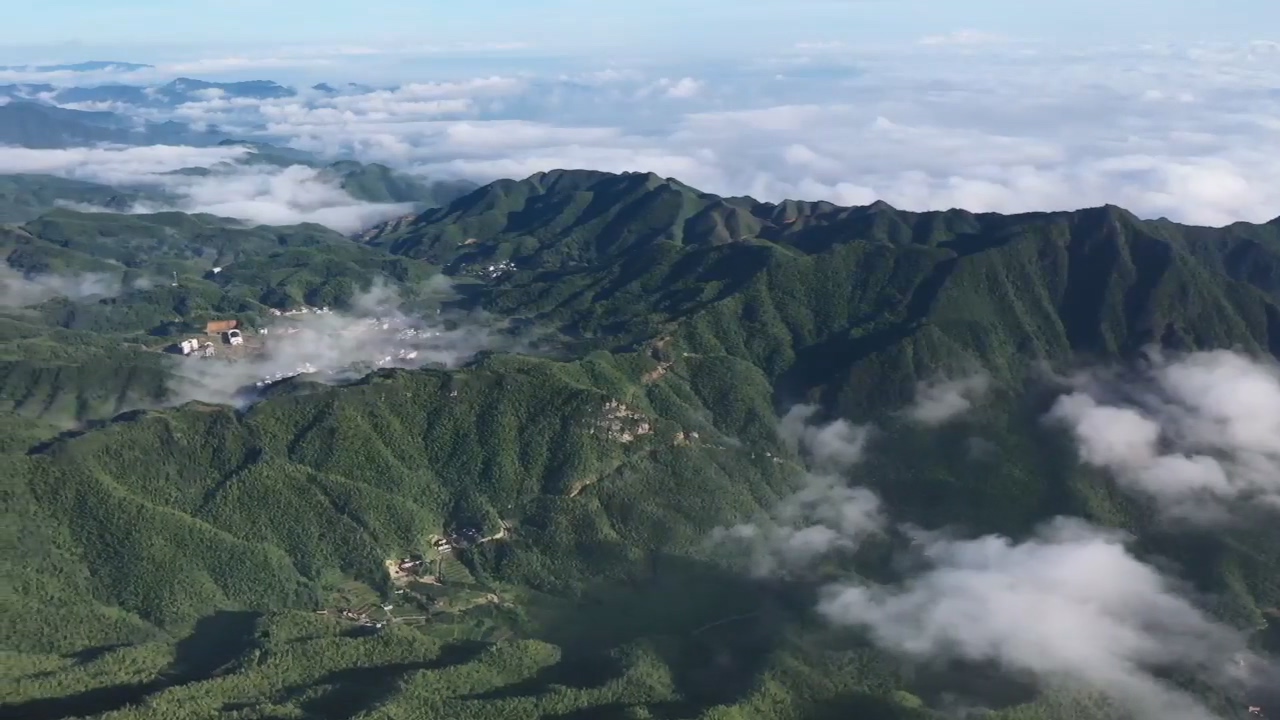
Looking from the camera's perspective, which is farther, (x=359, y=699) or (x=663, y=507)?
(x=663, y=507)

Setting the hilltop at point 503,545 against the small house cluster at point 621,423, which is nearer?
the hilltop at point 503,545

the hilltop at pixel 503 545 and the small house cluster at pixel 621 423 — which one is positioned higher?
the small house cluster at pixel 621 423

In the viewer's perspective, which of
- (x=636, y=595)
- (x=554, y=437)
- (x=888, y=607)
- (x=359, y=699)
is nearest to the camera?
(x=359, y=699)

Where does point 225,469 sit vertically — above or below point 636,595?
above

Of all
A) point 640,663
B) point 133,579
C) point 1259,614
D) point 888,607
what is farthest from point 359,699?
point 1259,614

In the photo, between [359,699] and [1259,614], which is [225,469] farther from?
[1259,614]

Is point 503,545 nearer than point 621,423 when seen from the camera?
Yes

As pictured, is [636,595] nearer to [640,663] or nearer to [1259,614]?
[640,663]

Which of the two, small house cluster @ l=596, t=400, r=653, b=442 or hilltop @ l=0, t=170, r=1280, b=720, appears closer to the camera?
hilltop @ l=0, t=170, r=1280, b=720

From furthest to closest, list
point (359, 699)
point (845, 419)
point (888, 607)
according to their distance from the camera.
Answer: point (845, 419) → point (888, 607) → point (359, 699)

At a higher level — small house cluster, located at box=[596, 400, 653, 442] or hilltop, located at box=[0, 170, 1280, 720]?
small house cluster, located at box=[596, 400, 653, 442]

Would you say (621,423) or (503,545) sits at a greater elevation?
(621,423)
